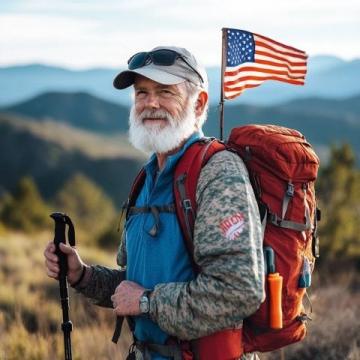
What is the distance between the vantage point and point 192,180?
2695mm

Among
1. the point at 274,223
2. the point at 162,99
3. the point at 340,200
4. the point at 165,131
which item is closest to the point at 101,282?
the point at 165,131

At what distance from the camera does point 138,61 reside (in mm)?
3076

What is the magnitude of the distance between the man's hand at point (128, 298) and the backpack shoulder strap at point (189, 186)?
26 cm

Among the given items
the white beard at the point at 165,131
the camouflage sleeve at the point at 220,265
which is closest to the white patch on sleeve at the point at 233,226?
the camouflage sleeve at the point at 220,265

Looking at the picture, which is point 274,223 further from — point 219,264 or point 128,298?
point 128,298

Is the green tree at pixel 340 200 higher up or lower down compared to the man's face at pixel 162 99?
lower down

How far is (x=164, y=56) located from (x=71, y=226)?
0.93 metres

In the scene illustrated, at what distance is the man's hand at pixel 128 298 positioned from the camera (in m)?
2.74

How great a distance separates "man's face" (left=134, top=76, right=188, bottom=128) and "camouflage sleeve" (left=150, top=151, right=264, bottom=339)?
1.55ft

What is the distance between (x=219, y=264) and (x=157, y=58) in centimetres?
100

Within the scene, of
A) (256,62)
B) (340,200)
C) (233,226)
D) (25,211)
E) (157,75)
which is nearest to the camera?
(233,226)

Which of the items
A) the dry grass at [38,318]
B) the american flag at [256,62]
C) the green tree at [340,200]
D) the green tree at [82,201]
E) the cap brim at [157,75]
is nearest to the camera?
the cap brim at [157,75]

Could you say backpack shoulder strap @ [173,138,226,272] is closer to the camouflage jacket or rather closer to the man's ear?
the camouflage jacket

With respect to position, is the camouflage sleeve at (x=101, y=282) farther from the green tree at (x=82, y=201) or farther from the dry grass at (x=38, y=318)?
the green tree at (x=82, y=201)
